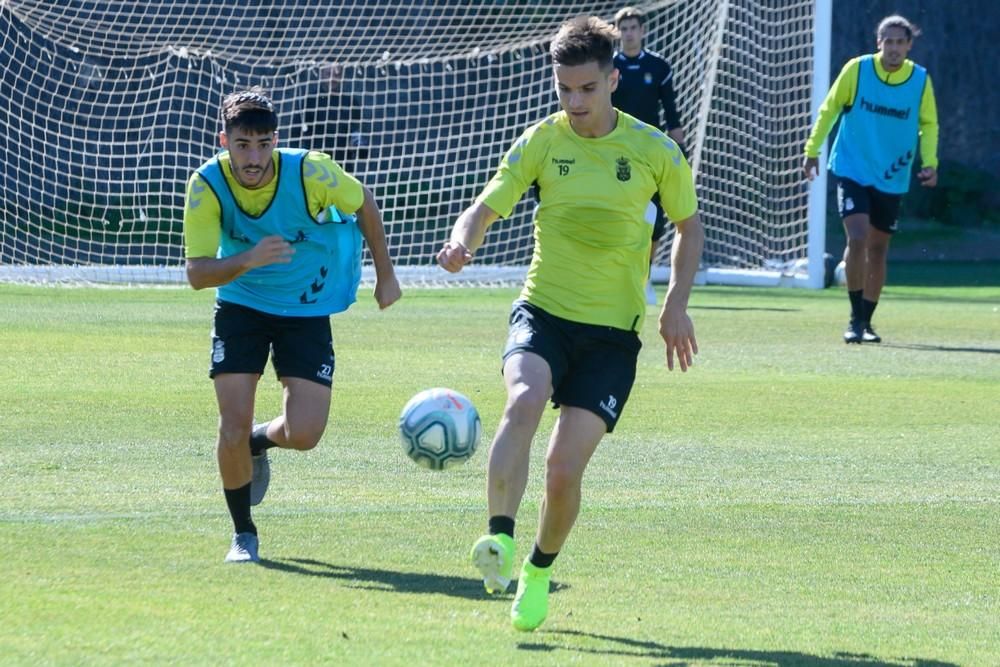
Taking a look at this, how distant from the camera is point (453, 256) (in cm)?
528

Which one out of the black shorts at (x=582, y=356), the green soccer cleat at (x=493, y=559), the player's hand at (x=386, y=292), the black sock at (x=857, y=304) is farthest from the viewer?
the black sock at (x=857, y=304)

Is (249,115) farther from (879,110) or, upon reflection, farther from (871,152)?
(879,110)

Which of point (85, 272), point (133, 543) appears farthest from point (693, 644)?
point (85, 272)

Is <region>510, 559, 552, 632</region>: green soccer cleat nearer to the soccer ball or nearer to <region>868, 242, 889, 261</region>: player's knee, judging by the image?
the soccer ball

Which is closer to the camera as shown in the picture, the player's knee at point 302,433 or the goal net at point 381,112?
the player's knee at point 302,433

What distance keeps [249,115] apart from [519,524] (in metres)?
1.80

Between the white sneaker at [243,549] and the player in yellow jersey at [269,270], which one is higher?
the player in yellow jersey at [269,270]

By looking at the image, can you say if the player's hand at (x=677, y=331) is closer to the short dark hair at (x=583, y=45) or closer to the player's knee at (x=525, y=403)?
the player's knee at (x=525, y=403)

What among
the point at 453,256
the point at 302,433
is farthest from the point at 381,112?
the point at 453,256

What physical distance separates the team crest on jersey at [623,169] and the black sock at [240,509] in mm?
1691

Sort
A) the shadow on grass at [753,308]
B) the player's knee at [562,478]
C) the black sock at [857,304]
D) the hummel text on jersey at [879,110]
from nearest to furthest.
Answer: the player's knee at [562,478] → the black sock at [857,304] → the hummel text on jersey at [879,110] → the shadow on grass at [753,308]

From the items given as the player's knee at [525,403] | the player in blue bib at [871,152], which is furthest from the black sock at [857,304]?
the player's knee at [525,403]

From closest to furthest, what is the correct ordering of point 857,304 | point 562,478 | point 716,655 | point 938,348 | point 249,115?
1. point 716,655
2. point 562,478
3. point 249,115
4. point 938,348
5. point 857,304

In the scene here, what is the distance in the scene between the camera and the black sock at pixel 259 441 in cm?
666
